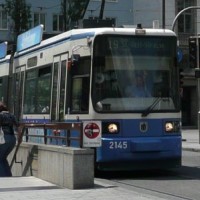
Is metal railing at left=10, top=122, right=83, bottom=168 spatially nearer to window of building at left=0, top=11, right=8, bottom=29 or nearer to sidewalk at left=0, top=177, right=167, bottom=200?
sidewalk at left=0, top=177, right=167, bottom=200

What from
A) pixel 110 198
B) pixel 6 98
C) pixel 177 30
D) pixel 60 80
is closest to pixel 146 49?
pixel 60 80

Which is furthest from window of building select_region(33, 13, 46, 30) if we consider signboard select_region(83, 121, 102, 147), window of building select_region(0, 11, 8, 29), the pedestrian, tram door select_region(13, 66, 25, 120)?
signboard select_region(83, 121, 102, 147)

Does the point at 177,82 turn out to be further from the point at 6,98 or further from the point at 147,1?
the point at 147,1

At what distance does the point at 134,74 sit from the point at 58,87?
6.77 feet

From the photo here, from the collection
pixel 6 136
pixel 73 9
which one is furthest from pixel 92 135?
pixel 73 9

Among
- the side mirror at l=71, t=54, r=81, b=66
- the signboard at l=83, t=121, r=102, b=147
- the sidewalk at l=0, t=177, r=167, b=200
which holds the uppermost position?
the side mirror at l=71, t=54, r=81, b=66

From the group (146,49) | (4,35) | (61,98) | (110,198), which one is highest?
(4,35)

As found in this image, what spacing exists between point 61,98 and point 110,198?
16.2 feet

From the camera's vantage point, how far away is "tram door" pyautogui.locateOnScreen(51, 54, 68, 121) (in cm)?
1428

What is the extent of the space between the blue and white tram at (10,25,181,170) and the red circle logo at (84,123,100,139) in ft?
4.48

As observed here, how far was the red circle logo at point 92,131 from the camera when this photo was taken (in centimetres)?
1169

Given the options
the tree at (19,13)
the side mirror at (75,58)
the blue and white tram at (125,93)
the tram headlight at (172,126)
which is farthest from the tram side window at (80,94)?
the tree at (19,13)

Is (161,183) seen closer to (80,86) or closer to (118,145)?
(118,145)

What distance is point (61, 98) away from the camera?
14375 millimetres
